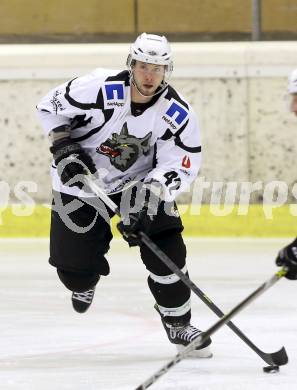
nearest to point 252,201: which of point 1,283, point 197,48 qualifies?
point 197,48

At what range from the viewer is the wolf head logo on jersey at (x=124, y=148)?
4.49 metres

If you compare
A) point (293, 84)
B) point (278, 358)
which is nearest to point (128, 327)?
point (278, 358)

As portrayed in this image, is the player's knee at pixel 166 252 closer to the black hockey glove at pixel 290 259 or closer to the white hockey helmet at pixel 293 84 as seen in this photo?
the black hockey glove at pixel 290 259

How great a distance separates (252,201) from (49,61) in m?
1.45

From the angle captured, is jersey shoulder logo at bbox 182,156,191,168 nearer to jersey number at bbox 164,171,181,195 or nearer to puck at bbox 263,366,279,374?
jersey number at bbox 164,171,181,195

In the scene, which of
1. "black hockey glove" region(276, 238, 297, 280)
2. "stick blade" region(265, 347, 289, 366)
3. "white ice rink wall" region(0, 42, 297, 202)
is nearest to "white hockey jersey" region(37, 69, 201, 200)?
"stick blade" region(265, 347, 289, 366)

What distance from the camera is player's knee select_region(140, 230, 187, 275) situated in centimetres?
443

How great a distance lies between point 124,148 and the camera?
450cm

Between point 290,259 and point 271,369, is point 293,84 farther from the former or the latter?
point 271,369

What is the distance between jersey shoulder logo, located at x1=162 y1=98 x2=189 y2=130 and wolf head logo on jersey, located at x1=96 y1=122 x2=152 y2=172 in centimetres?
9

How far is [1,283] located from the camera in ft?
19.7

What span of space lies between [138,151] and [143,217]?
30 centimetres

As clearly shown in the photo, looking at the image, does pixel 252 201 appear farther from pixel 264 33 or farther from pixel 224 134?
pixel 264 33

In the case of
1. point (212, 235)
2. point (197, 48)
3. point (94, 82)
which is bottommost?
point (212, 235)
